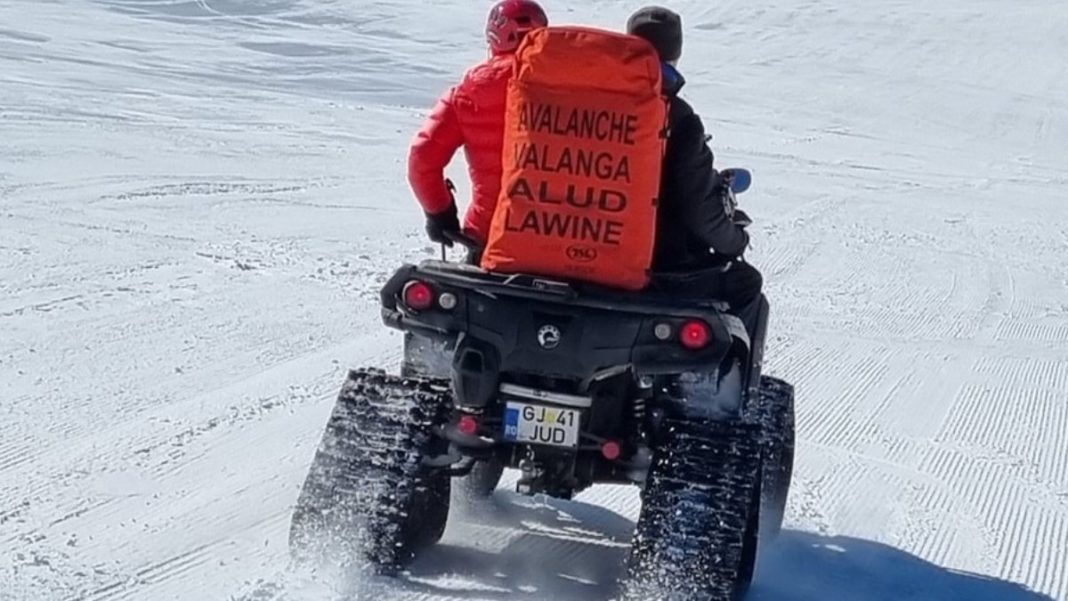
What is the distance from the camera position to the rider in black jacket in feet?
16.6

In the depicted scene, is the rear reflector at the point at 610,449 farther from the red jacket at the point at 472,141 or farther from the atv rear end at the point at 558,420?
the red jacket at the point at 472,141

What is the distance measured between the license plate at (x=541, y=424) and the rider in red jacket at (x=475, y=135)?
1.97ft

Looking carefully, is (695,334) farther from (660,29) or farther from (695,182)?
(660,29)

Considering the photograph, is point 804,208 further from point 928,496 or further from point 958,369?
point 928,496

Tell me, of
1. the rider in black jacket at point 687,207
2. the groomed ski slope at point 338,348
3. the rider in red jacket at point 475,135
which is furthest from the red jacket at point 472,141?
the groomed ski slope at point 338,348

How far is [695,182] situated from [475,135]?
68cm

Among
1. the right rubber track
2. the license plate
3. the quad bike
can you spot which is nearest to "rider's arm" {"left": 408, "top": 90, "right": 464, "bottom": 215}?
the quad bike

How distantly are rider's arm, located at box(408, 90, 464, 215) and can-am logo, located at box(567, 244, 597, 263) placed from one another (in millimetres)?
593

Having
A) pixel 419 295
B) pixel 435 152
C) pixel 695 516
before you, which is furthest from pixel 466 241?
pixel 695 516

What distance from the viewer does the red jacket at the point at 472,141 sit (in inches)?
200

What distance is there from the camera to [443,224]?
5398 millimetres

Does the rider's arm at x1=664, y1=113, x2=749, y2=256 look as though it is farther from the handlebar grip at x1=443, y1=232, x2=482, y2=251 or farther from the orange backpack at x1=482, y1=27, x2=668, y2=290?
the handlebar grip at x1=443, y1=232, x2=482, y2=251

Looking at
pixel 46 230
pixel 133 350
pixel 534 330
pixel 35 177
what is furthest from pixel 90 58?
pixel 534 330

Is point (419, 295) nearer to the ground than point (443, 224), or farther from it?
nearer to the ground
